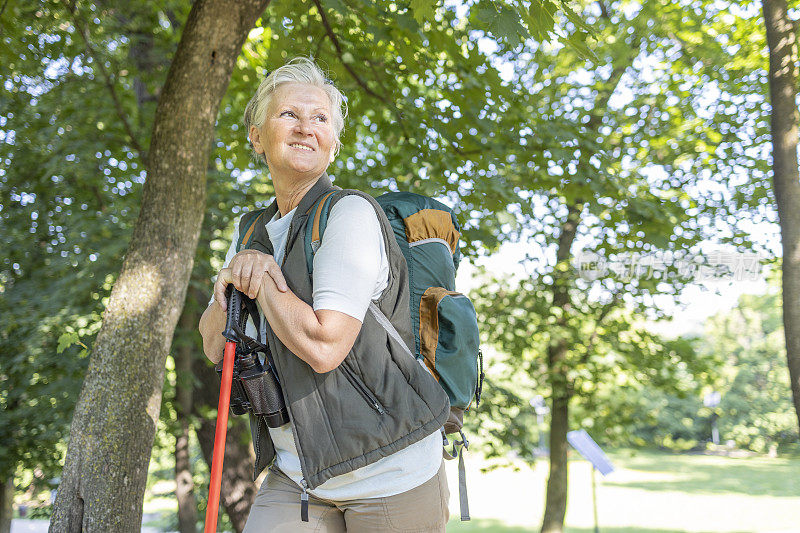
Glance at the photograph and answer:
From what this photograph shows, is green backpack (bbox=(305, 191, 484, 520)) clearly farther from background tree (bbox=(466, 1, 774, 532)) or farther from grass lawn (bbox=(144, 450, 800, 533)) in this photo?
grass lawn (bbox=(144, 450, 800, 533))

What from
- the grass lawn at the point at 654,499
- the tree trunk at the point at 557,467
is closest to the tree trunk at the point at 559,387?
the tree trunk at the point at 557,467

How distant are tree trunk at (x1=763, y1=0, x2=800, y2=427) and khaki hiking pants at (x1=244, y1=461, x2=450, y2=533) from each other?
3360mm

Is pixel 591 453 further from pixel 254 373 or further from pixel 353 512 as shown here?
pixel 254 373

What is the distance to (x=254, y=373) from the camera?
1574 mm

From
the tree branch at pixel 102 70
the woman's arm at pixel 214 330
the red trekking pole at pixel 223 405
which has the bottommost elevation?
the red trekking pole at pixel 223 405

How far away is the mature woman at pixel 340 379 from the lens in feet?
4.89

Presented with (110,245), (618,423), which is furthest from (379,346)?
(618,423)

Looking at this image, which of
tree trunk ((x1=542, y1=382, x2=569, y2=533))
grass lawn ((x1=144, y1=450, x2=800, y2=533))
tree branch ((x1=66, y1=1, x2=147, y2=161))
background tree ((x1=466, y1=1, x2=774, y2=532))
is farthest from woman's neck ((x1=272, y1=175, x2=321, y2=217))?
grass lawn ((x1=144, y1=450, x2=800, y2=533))

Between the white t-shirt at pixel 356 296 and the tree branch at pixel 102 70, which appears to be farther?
the tree branch at pixel 102 70

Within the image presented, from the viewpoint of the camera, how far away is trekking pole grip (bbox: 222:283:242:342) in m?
1.56

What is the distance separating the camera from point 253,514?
5.68 feet

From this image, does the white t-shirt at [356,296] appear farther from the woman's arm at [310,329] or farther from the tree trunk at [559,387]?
the tree trunk at [559,387]

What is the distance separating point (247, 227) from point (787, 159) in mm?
3835

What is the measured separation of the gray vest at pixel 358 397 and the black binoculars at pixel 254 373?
0.03m
